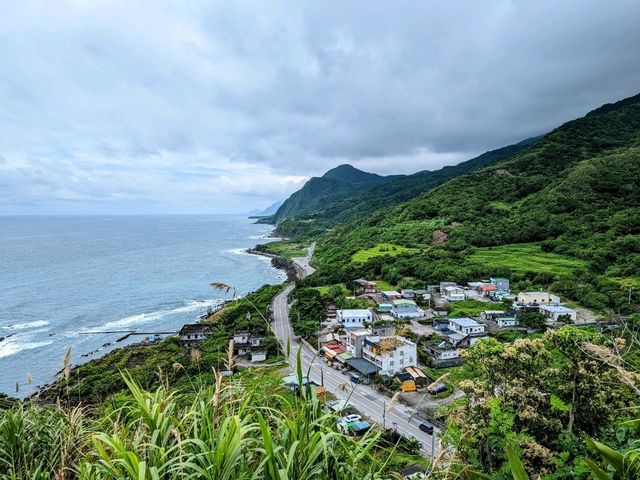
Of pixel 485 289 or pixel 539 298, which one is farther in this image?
pixel 485 289

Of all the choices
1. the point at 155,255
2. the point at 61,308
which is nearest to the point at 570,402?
the point at 61,308

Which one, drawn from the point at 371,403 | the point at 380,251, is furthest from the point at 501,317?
the point at 380,251

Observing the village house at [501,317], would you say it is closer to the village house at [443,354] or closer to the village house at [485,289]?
the village house at [485,289]

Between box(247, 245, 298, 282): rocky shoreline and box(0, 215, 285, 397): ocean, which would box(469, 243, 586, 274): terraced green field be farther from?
box(0, 215, 285, 397): ocean

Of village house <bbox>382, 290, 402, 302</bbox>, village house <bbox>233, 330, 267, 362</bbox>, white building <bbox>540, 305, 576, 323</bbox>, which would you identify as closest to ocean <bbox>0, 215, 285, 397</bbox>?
village house <bbox>233, 330, 267, 362</bbox>

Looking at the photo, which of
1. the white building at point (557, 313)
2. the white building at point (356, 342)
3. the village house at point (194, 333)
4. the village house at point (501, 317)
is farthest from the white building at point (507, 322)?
the village house at point (194, 333)

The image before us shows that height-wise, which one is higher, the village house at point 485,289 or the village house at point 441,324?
the village house at point 485,289

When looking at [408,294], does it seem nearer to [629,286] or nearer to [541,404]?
[629,286]

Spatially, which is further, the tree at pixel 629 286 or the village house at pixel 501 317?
the tree at pixel 629 286
